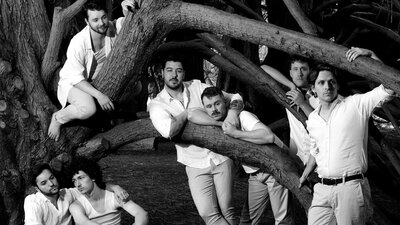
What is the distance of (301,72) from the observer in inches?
256

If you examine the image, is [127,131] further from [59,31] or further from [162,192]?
[162,192]

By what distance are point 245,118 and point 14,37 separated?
6.89ft

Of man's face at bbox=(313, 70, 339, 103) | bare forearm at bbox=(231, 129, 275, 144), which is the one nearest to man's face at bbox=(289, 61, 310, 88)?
bare forearm at bbox=(231, 129, 275, 144)

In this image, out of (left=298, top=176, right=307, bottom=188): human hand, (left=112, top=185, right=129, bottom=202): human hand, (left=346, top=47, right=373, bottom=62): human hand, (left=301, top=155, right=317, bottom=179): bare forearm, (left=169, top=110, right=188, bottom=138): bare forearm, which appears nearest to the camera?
(left=346, top=47, right=373, bottom=62): human hand

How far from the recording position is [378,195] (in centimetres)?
1123

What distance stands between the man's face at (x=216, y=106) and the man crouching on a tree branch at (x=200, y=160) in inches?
2.6

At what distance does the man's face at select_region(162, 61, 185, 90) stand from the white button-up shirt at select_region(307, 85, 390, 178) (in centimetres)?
133

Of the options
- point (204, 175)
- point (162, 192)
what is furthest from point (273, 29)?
point (162, 192)

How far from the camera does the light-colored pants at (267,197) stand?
666 centimetres

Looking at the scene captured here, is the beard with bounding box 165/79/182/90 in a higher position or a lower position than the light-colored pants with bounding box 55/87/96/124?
higher

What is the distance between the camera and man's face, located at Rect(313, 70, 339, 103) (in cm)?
548

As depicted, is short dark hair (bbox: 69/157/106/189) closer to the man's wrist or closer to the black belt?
the man's wrist

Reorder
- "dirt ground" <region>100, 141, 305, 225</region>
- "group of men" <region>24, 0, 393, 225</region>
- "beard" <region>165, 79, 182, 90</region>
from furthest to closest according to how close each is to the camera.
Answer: "dirt ground" <region>100, 141, 305, 225</region> < "beard" <region>165, 79, 182, 90</region> < "group of men" <region>24, 0, 393, 225</region>

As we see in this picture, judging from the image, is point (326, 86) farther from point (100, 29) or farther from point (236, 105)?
point (100, 29)
